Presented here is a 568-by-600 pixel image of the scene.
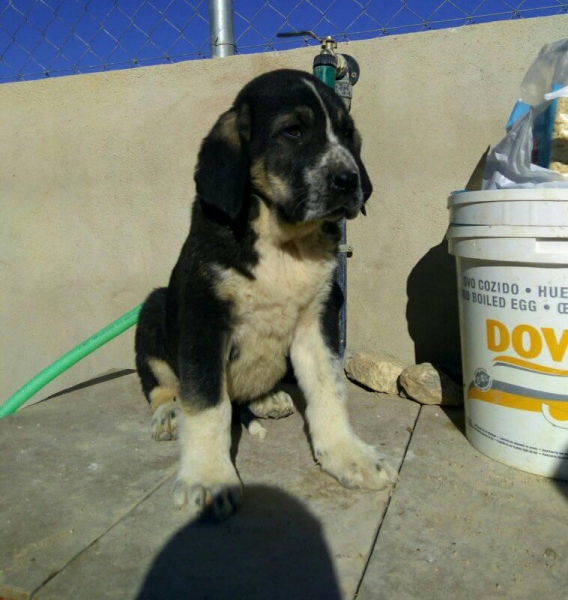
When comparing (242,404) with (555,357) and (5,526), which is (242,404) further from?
(555,357)

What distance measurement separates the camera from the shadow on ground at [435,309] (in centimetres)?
346

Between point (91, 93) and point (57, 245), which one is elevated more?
point (91, 93)

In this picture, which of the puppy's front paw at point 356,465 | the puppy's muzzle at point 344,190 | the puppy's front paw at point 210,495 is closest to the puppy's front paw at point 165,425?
the puppy's front paw at point 210,495

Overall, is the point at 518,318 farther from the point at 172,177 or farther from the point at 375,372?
the point at 172,177

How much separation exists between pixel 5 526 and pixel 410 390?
7.12 ft

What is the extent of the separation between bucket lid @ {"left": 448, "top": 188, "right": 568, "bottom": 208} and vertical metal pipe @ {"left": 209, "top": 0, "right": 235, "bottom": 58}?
7.80 ft

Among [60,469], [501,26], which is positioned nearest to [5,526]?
[60,469]

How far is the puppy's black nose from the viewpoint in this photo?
2201 millimetres

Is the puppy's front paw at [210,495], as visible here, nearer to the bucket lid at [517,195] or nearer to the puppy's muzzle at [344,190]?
the puppy's muzzle at [344,190]

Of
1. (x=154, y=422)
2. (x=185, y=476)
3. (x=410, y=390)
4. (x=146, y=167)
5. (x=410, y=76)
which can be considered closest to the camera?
(x=185, y=476)

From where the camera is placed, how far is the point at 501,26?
3182mm

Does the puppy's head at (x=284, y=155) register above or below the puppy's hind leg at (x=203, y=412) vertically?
above

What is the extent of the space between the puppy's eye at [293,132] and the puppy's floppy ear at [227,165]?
0.60ft

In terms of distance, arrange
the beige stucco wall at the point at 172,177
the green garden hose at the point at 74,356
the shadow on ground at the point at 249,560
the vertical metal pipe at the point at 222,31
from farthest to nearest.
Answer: the vertical metal pipe at the point at 222,31, the green garden hose at the point at 74,356, the beige stucco wall at the point at 172,177, the shadow on ground at the point at 249,560
